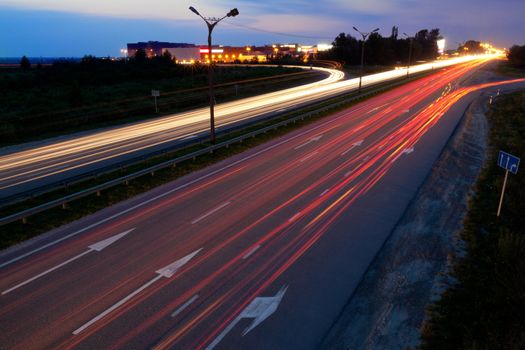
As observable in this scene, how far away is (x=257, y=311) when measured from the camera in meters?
9.34

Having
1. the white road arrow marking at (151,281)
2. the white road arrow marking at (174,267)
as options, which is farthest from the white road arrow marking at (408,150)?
the white road arrow marking at (174,267)

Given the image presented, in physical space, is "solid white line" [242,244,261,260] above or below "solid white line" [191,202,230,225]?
below

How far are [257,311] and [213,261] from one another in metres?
2.82

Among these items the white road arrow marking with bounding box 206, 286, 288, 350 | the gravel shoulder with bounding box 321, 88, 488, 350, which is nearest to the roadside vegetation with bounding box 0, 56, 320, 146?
the white road arrow marking with bounding box 206, 286, 288, 350

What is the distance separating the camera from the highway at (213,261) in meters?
8.75

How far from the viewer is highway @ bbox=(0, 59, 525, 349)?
875 centimetres

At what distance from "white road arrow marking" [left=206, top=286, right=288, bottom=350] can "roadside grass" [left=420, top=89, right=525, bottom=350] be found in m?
3.65

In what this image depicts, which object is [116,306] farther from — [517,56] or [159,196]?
[517,56]

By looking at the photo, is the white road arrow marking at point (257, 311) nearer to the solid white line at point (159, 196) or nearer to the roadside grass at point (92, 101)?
the solid white line at point (159, 196)

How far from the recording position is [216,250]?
1228 centimetres

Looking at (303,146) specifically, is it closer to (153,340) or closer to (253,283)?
(253,283)

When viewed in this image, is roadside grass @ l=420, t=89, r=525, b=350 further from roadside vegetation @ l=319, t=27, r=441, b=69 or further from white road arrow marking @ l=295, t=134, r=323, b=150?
roadside vegetation @ l=319, t=27, r=441, b=69

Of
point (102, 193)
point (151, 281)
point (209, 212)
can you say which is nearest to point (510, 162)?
point (209, 212)

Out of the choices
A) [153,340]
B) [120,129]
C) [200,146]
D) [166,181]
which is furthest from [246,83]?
[153,340]
